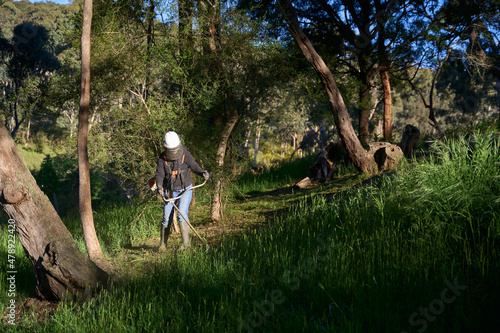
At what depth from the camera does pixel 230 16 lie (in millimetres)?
6988

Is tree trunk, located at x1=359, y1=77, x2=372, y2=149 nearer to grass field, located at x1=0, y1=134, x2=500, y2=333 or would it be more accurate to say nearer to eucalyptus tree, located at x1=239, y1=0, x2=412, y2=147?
eucalyptus tree, located at x1=239, y1=0, x2=412, y2=147

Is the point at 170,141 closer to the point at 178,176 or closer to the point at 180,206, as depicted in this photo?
the point at 178,176

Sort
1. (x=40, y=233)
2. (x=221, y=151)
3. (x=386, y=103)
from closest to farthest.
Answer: (x=40, y=233)
(x=221, y=151)
(x=386, y=103)

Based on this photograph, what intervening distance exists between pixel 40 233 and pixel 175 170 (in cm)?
217

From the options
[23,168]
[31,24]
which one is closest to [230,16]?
[23,168]

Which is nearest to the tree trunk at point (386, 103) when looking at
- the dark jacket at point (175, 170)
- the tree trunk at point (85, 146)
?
the dark jacket at point (175, 170)

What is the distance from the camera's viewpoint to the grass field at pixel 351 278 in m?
2.98

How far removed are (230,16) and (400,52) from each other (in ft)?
19.9

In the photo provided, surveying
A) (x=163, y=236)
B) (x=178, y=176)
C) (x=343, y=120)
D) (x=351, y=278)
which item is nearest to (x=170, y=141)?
(x=178, y=176)

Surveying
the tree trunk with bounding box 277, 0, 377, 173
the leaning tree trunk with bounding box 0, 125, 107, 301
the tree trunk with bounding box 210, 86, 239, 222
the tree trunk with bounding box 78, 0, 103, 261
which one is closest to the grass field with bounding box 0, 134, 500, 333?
the leaning tree trunk with bounding box 0, 125, 107, 301

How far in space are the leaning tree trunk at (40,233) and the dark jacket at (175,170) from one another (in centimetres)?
188

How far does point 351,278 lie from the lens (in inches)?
134

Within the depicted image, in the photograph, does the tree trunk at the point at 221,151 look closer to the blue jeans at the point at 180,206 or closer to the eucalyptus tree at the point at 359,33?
the blue jeans at the point at 180,206

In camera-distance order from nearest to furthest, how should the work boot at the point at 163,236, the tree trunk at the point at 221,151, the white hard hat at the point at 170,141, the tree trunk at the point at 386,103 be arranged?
the white hard hat at the point at 170,141, the work boot at the point at 163,236, the tree trunk at the point at 221,151, the tree trunk at the point at 386,103
